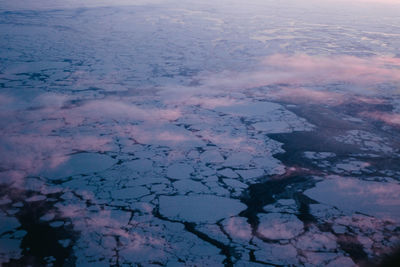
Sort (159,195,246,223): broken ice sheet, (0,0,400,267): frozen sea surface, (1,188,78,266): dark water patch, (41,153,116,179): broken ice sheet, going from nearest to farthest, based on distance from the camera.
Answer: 1. (1,188,78,266): dark water patch
2. (0,0,400,267): frozen sea surface
3. (159,195,246,223): broken ice sheet
4. (41,153,116,179): broken ice sheet

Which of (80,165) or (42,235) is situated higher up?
(80,165)

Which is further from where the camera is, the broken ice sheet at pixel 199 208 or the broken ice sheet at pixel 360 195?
the broken ice sheet at pixel 360 195

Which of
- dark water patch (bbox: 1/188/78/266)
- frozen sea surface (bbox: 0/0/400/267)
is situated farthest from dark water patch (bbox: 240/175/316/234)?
dark water patch (bbox: 1/188/78/266)

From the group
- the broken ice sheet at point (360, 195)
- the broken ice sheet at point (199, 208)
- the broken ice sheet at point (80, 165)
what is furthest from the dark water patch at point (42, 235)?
the broken ice sheet at point (360, 195)

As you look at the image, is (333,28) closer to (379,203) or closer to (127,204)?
(379,203)

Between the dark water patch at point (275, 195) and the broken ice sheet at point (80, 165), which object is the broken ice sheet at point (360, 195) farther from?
the broken ice sheet at point (80, 165)

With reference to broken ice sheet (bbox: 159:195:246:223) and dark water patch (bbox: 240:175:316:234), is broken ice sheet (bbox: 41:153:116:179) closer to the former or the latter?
broken ice sheet (bbox: 159:195:246:223)

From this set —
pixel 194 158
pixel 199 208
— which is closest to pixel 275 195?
pixel 199 208

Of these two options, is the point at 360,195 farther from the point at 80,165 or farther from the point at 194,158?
the point at 80,165

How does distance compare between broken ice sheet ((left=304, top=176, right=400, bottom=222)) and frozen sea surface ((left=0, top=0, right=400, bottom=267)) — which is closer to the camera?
frozen sea surface ((left=0, top=0, right=400, bottom=267))
